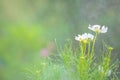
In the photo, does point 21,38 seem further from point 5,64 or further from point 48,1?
point 48,1

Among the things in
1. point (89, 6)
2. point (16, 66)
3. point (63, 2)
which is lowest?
point (16, 66)

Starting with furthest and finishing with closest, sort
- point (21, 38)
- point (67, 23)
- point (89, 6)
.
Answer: point (67, 23), point (89, 6), point (21, 38)

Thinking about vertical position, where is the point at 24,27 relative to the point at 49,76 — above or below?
below

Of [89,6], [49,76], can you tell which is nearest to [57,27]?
[89,6]

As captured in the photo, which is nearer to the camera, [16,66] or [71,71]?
[16,66]

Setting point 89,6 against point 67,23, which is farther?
point 67,23

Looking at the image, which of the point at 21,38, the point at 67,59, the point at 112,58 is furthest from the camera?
the point at 112,58

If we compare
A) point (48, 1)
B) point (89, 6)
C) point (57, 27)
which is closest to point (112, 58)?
point (89, 6)

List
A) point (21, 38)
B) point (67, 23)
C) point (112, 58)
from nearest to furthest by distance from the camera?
point (21, 38), point (112, 58), point (67, 23)

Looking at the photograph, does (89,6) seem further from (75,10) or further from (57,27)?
(57,27)
